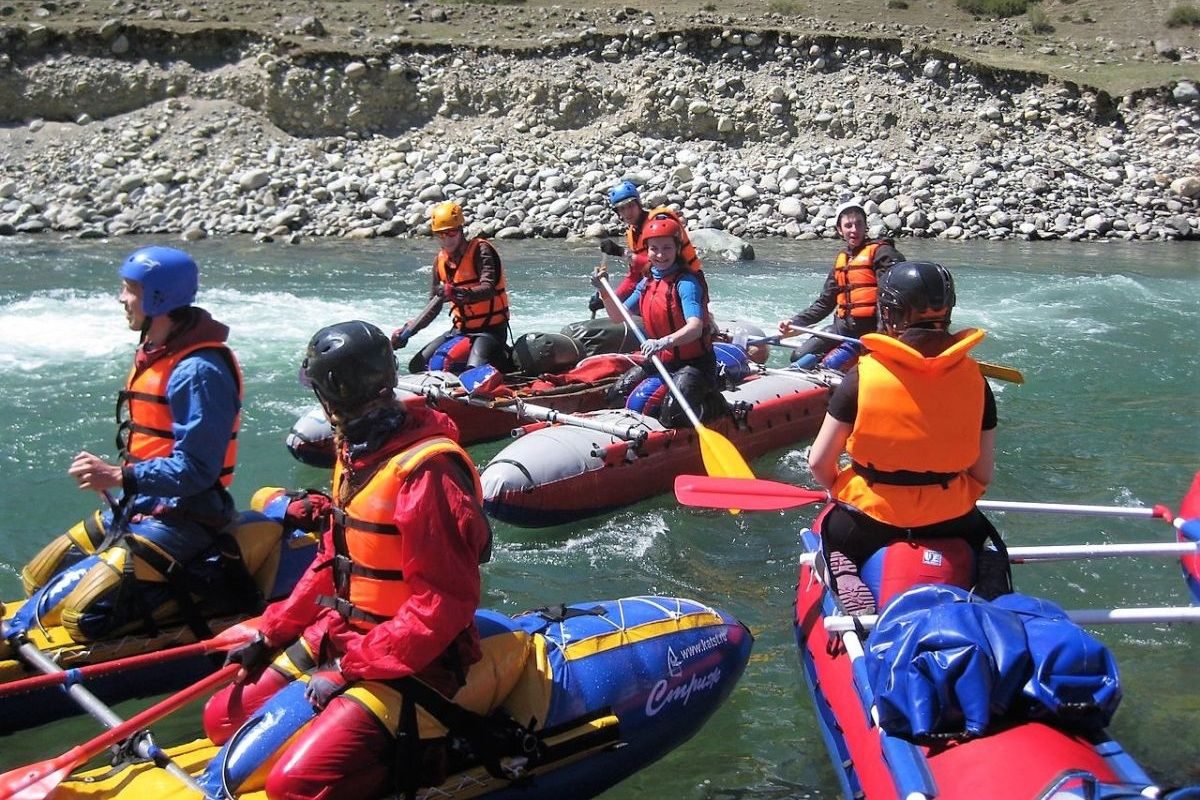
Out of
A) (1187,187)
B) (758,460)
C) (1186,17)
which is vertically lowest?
(758,460)

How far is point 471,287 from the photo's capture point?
7.65m

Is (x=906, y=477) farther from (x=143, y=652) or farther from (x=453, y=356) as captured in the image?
(x=453, y=356)

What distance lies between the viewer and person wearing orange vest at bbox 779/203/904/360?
7414mm

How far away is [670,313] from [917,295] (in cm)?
325

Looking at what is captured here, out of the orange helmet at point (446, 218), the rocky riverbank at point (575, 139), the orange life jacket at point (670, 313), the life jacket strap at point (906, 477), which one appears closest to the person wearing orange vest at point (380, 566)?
the life jacket strap at point (906, 477)

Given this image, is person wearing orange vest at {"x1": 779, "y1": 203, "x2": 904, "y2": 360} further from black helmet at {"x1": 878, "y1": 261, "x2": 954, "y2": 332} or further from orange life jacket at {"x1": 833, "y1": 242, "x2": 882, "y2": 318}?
black helmet at {"x1": 878, "y1": 261, "x2": 954, "y2": 332}

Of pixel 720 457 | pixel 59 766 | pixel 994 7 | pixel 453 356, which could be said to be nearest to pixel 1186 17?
pixel 994 7

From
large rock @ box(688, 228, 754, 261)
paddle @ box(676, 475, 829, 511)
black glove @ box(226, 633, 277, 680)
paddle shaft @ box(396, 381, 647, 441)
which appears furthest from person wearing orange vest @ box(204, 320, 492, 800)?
large rock @ box(688, 228, 754, 261)

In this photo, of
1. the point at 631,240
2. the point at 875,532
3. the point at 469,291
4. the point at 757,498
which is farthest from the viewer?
the point at 631,240

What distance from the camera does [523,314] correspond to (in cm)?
1245

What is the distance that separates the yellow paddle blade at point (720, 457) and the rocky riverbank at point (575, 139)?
1247 cm

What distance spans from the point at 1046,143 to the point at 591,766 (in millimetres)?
21802

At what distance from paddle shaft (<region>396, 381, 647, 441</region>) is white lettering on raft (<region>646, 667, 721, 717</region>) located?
110 inches

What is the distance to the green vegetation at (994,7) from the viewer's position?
3325 cm
